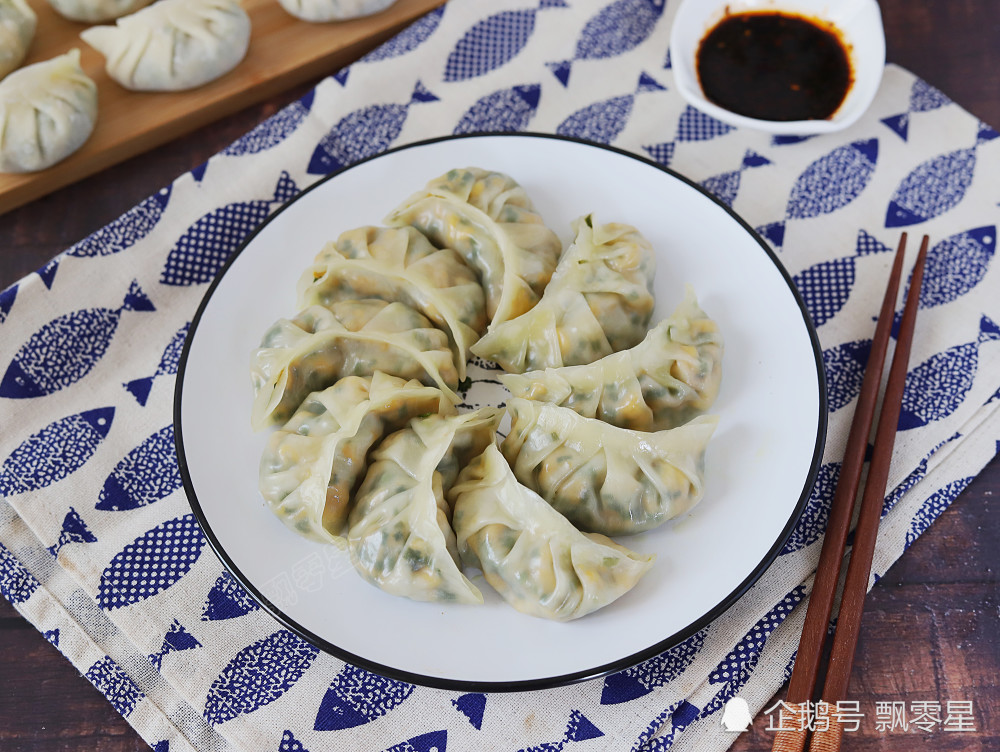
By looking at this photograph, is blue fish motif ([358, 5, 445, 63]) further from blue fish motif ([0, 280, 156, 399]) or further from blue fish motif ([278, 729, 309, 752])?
blue fish motif ([278, 729, 309, 752])

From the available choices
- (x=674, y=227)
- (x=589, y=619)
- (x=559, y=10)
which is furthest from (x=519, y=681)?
(x=559, y=10)

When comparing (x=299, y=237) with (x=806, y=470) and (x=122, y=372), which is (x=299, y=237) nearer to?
(x=122, y=372)

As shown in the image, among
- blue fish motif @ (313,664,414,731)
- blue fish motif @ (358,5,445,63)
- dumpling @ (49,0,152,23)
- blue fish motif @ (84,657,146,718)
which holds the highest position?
dumpling @ (49,0,152,23)

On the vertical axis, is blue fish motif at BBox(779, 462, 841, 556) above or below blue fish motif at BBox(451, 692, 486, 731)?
above

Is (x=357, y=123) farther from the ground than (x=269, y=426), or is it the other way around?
(x=357, y=123)

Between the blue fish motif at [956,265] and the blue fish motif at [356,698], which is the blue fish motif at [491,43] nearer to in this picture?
the blue fish motif at [956,265]

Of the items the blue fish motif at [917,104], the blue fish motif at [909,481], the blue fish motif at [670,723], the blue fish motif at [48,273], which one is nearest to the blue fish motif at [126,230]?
the blue fish motif at [48,273]

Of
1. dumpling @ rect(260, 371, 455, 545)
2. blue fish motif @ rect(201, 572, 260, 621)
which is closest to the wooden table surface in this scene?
blue fish motif @ rect(201, 572, 260, 621)
